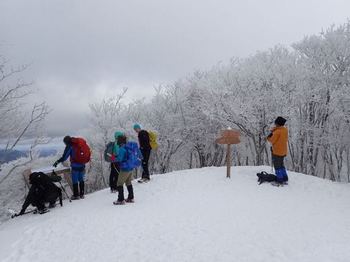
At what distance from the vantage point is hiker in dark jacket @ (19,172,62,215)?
8930 mm

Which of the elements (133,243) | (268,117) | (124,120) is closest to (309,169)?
(268,117)

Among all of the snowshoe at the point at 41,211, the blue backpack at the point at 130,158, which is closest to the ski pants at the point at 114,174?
the blue backpack at the point at 130,158

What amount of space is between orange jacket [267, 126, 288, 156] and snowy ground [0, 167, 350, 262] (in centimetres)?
129

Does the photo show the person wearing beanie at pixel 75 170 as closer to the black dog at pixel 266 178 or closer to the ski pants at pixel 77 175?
the ski pants at pixel 77 175

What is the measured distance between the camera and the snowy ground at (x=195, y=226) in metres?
5.56

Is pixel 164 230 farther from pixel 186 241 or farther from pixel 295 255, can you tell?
pixel 295 255

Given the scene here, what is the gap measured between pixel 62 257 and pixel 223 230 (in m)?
3.18

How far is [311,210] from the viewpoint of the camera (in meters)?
8.55

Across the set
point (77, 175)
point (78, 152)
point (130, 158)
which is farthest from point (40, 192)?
point (130, 158)

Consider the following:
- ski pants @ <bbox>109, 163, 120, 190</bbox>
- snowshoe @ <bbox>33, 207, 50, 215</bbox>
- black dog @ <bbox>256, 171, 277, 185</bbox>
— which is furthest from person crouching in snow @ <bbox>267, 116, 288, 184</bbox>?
snowshoe @ <bbox>33, 207, 50, 215</bbox>

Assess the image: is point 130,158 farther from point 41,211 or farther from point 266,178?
point 266,178

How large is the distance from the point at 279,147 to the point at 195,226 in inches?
220

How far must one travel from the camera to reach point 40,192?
354 inches

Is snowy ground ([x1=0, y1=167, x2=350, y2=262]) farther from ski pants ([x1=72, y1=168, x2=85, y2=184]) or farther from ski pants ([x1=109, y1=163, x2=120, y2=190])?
ski pants ([x1=72, y1=168, x2=85, y2=184])
